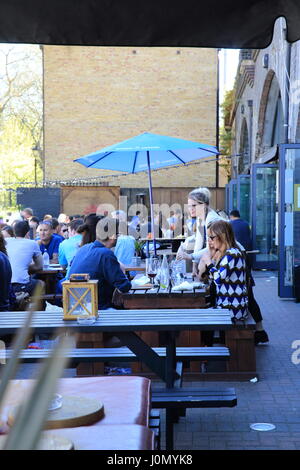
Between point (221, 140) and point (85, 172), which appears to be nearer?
point (85, 172)

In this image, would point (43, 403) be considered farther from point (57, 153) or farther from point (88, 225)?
point (57, 153)

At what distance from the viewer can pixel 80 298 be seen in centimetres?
451

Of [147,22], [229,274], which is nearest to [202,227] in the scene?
[229,274]

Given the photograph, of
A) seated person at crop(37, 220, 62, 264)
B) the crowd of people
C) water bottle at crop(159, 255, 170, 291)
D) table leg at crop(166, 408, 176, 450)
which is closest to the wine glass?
water bottle at crop(159, 255, 170, 291)

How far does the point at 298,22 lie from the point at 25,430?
2.54 m

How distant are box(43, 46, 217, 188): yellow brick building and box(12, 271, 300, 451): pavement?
95.0ft

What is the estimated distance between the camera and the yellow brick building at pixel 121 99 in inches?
1400

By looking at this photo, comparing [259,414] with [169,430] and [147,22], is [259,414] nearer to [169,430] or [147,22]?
[169,430]

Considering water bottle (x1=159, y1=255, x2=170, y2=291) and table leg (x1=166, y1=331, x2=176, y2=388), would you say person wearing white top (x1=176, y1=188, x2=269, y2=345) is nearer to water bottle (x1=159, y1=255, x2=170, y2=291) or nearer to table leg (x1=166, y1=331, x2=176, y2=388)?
water bottle (x1=159, y1=255, x2=170, y2=291)

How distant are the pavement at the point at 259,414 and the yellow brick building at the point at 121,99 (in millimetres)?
28969

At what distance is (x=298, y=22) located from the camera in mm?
2766

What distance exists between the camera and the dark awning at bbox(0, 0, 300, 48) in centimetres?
270
